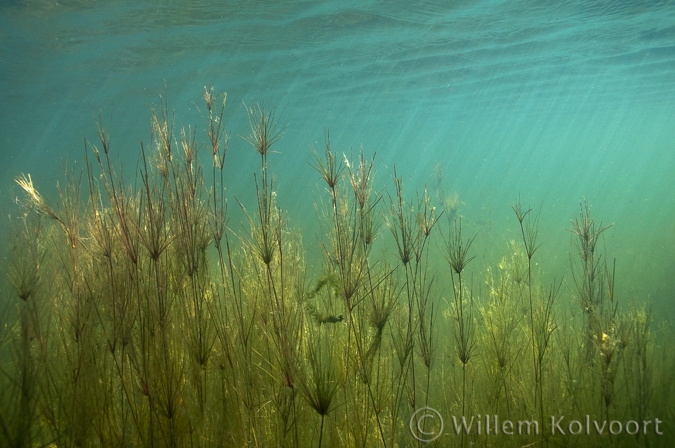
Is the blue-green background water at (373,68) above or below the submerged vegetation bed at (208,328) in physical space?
above

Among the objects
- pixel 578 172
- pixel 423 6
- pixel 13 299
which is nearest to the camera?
pixel 13 299

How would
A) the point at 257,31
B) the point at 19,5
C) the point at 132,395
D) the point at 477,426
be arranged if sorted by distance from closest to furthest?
1. the point at 132,395
2. the point at 477,426
3. the point at 19,5
4. the point at 257,31

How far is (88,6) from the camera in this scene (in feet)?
40.7

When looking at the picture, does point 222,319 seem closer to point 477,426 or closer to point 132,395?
point 132,395

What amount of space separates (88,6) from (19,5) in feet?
6.03

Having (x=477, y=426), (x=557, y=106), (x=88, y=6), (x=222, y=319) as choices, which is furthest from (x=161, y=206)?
(x=557, y=106)

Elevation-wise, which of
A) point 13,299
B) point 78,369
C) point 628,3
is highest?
point 628,3

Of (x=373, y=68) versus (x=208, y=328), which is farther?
(x=373, y=68)

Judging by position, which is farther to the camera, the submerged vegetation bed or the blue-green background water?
the blue-green background water

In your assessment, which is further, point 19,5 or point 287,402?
point 19,5

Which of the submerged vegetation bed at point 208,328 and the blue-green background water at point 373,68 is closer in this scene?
the submerged vegetation bed at point 208,328

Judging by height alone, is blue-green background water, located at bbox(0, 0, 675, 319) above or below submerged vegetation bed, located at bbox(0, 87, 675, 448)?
above

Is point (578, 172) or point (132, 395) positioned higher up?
point (578, 172)

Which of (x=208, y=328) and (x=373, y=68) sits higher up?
(x=373, y=68)
